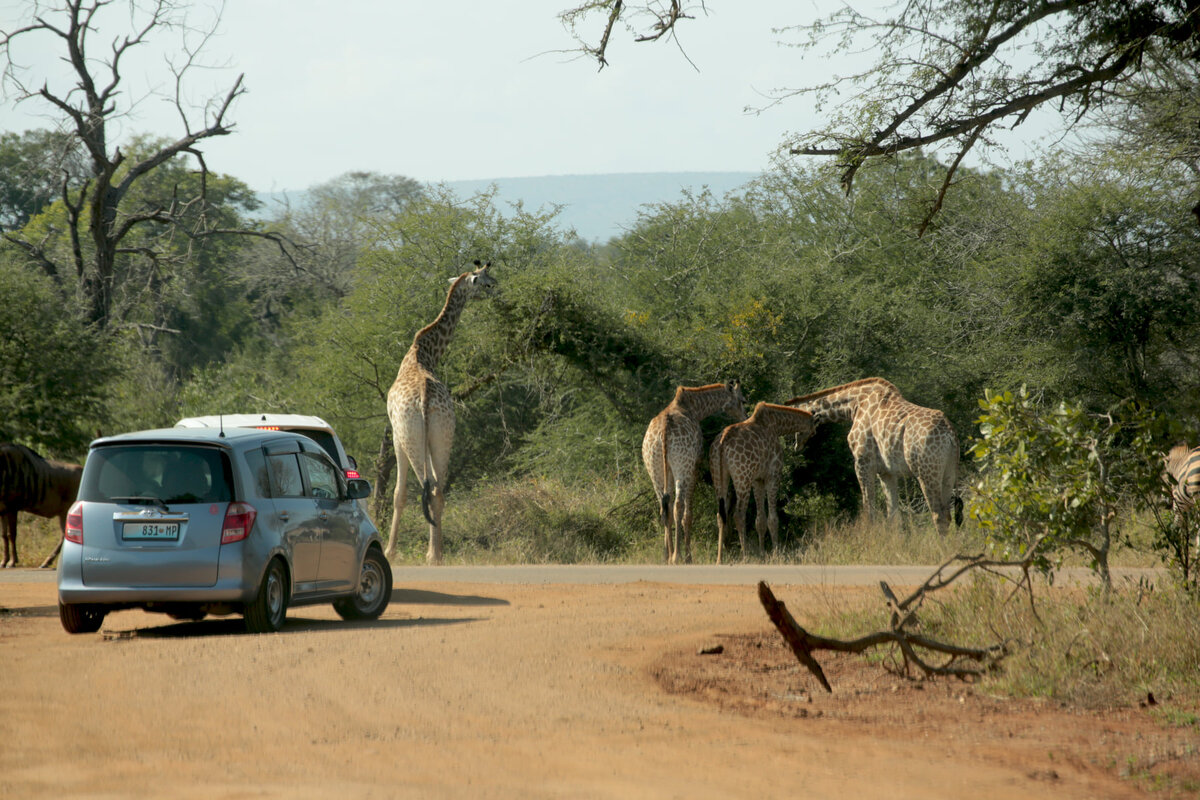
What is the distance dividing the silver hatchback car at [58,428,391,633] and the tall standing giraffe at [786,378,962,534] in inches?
405

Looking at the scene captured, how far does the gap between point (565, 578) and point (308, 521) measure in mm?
4826

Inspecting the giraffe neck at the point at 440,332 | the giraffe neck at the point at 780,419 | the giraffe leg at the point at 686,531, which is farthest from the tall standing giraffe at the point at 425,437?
the giraffe neck at the point at 780,419

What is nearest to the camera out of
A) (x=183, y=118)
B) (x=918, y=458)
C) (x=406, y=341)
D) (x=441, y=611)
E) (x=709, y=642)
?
(x=709, y=642)

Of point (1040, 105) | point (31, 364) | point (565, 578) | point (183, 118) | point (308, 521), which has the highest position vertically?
point (183, 118)

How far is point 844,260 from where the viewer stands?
27938 millimetres

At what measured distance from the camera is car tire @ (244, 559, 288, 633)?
33.0 feet

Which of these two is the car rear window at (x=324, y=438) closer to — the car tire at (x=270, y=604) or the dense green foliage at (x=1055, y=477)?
the car tire at (x=270, y=604)

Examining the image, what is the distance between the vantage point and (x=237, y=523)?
32.7 feet

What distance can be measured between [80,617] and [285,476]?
81.2 inches

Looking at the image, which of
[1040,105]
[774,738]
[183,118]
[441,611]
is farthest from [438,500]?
[183,118]

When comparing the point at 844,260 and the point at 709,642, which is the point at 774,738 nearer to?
the point at 709,642

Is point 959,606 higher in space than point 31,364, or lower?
lower

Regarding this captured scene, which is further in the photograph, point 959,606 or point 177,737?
point 959,606

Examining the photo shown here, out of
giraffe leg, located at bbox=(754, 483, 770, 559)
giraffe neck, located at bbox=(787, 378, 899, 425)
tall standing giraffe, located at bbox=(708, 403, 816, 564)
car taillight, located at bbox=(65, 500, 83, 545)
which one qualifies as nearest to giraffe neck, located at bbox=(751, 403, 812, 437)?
Result: tall standing giraffe, located at bbox=(708, 403, 816, 564)
